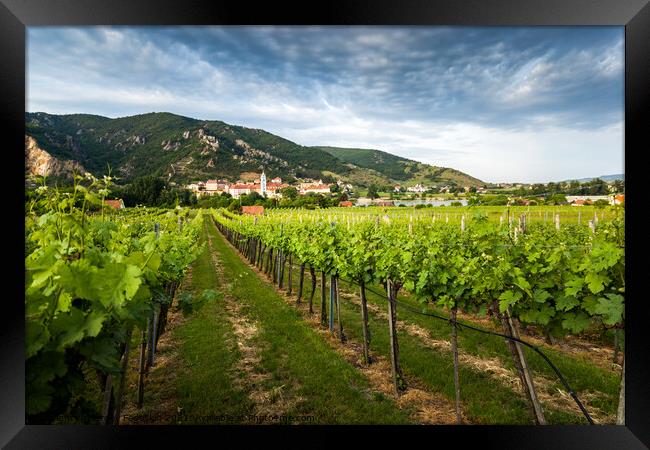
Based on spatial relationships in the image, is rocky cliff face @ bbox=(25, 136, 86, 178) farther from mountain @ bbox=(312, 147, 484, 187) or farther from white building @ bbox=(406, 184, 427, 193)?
white building @ bbox=(406, 184, 427, 193)

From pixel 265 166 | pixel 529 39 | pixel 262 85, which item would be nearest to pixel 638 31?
pixel 529 39

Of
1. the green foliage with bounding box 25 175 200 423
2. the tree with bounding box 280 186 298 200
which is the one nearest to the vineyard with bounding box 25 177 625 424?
the green foliage with bounding box 25 175 200 423

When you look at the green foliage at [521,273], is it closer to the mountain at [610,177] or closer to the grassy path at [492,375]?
the mountain at [610,177]

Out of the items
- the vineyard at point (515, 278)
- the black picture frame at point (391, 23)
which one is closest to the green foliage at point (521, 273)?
the vineyard at point (515, 278)

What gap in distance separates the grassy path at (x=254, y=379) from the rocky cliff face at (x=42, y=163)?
1.62 metres

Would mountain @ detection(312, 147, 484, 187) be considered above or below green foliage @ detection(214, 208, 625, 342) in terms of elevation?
above

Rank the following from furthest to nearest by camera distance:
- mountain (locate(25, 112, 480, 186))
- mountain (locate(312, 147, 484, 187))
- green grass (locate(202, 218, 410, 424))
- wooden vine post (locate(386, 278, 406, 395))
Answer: mountain (locate(312, 147, 484, 187)) → wooden vine post (locate(386, 278, 406, 395)) → green grass (locate(202, 218, 410, 424)) → mountain (locate(25, 112, 480, 186))

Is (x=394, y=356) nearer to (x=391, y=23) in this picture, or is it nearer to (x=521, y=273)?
(x=521, y=273)

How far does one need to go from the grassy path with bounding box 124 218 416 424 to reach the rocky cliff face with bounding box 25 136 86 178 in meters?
1.62

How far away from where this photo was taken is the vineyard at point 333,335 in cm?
116

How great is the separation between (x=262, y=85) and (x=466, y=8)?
199 centimetres

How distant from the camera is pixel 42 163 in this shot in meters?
1.82

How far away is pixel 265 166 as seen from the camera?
870 centimetres

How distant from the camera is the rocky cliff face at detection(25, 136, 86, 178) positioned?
1603 millimetres
